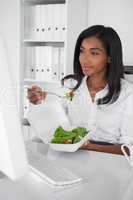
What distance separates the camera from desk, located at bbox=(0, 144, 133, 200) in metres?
0.79

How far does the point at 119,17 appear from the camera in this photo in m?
2.64

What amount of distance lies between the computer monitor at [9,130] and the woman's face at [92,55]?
1.23 m

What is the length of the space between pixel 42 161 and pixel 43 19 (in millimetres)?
1908

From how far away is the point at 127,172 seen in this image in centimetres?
99

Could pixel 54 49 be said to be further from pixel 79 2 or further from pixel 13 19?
pixel 13 19

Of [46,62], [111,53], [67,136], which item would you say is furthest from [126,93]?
[46,62]

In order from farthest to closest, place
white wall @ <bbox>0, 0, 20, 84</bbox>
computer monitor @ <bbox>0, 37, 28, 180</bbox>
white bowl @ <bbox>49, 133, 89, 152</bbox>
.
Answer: white wall @ <bbox>0, 0, 20, 84</bbox> < white bowl @ <bbox>49, 133, 89, 152</bbox> < computer monitor @ <bbox>0, 37, 28, 180</bbox>

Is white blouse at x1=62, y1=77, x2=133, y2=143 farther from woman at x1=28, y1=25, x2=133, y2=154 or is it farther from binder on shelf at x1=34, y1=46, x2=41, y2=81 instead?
binder on shelf at x1=34, y1=46, x2=41, y2=81

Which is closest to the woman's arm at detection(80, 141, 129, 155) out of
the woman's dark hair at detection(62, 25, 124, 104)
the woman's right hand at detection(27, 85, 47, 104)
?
the woman's right hand at detection(27, 85, 47, 104)

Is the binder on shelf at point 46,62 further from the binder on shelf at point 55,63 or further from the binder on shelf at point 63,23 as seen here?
the binder on shelf at point 63,23

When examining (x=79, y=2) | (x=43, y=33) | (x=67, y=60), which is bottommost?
(x=67, y=60)

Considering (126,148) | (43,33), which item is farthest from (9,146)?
(43,33)

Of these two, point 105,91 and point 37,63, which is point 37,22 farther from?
point 105,91

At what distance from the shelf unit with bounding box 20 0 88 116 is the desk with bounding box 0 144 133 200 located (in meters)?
1.61
